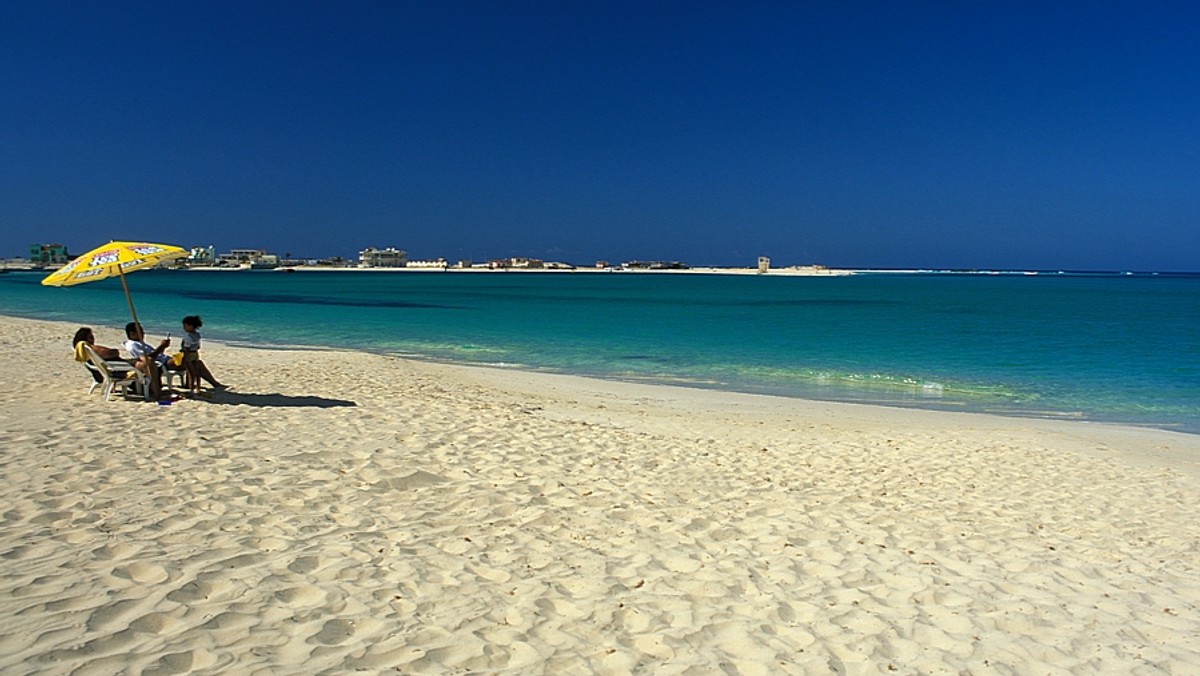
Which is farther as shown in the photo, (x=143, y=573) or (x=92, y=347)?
(x=92, y=347)

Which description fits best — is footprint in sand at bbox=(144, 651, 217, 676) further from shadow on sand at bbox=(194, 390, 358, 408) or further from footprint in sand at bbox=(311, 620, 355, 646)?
shadow on sand at bbox=(194, 390, 358, 408)

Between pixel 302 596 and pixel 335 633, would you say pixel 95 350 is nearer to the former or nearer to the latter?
pixel 302 596

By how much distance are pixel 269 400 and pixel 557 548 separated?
6787mm

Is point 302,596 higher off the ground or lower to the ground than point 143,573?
lower

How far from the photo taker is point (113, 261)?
10.3m

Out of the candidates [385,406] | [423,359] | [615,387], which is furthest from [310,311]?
[385,406]

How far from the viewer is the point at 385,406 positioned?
415 inches

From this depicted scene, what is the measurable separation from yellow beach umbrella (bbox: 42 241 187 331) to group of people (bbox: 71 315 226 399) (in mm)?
500

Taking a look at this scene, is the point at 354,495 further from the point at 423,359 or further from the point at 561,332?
the point at 561,332

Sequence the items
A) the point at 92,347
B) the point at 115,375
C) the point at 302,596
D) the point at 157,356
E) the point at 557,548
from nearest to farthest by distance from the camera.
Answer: the point at 302,596 < the point at 557,548 < the point at 115,375 < the point at 92,347 < the point at 157,356

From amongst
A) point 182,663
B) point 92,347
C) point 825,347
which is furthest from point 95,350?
point 825,347

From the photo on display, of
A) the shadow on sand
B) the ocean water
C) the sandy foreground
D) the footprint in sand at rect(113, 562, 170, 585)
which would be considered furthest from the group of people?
the ocean water

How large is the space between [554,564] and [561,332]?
2680 cm

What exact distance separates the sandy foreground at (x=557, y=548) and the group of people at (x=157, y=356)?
2.10 feet
